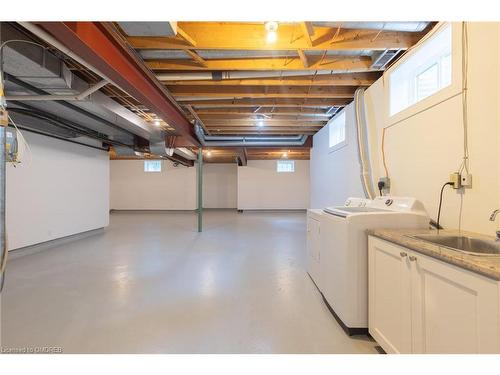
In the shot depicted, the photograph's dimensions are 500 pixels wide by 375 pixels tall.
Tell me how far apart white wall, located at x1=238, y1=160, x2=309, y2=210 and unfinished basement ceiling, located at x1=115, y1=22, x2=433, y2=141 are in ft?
20.4

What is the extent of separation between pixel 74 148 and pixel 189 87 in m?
3.20

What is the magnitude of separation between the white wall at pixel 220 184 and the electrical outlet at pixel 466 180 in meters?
9.44

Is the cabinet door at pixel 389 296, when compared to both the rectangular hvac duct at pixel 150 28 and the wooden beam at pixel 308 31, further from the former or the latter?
the rectangular hvac duct at pixel 150 28

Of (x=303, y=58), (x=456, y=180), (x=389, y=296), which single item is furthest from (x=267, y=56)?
(x=389, y=296)

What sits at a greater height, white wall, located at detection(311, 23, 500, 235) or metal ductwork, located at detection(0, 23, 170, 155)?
metal ductwork, located at detection(0, 23, 170, 155)

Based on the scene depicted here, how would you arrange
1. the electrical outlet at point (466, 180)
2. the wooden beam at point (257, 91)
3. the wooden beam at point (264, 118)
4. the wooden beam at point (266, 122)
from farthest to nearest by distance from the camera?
1. the wooden beam at point (266, 122)
2. the wooden beam at point (264, 118)
3. the wooden beam at point (257, 91)
4. the electrical outlet at point (466, 180)

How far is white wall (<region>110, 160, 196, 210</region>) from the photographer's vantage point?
405 inches

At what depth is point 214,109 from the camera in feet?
13.5

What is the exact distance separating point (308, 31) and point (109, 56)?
1.63 meters

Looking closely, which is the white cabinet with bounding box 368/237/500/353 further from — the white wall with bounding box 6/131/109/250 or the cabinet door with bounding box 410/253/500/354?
the white wall with bounding box 6/131/109/250

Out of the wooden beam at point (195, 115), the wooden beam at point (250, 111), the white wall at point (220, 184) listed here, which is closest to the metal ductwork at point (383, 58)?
the wooden beam at point (250, 111)

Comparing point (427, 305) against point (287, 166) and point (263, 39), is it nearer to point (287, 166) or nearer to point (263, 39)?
point (263, 39)

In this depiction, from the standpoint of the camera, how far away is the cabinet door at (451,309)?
2.91ft

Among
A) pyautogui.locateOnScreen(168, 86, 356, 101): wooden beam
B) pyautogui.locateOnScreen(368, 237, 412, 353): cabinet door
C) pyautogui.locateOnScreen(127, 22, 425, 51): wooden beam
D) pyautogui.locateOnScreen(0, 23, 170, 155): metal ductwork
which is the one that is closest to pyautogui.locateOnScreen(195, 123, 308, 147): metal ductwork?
pyautogui.locateOnScreen(0, 23, 170, 155): metal ductwork
